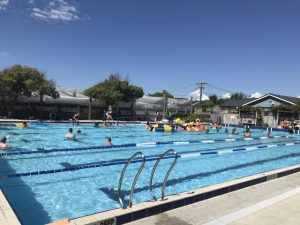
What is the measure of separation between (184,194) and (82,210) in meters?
2.12

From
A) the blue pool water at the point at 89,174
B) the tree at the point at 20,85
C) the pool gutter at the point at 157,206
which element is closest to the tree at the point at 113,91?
the tree at the point at 20,85

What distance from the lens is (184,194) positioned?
6398 millimetres

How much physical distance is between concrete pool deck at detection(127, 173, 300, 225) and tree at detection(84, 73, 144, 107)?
25.7 metres

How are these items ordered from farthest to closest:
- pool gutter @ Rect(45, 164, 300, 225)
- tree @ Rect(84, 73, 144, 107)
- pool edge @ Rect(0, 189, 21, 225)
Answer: tree @ Rect(84, 73, 144, 107) → pool gutter @ Rect(45, 164, 300, 225) → pool edge @ Rect(0, 189, 21, 225)

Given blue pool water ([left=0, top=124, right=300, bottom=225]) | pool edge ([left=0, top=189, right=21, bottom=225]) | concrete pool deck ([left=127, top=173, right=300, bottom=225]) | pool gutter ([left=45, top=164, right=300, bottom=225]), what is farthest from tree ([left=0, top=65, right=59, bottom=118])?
concrete pool deck ([left=127, top=173, right=300, bottom=225])

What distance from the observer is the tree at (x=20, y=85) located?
26.0m

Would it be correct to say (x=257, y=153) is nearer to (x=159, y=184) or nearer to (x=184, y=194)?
(x=159, y=184)

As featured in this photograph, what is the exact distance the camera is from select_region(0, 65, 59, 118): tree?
26.0 metres

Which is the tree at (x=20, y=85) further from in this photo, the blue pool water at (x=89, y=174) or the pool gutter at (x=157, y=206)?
the pool gutter at (x=157, y=206)

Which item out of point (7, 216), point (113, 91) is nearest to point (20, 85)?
point (113, 91)

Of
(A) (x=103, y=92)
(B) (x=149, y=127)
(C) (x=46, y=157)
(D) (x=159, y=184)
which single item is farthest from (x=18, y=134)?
(A) (x=103, y=92)

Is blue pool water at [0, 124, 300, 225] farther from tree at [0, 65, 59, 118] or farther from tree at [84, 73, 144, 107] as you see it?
tree at [84, 73, 144, 107]

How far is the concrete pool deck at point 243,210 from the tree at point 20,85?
22.8m

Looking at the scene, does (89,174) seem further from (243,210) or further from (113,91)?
(113,91)
